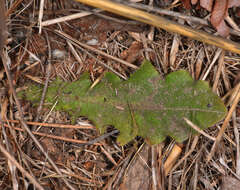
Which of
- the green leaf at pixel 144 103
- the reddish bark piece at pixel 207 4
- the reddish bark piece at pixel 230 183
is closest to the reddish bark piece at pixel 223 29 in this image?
the reddish bark piece at pixel 207 4

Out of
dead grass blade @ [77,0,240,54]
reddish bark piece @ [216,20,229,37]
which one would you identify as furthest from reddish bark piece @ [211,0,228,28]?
dead grass blade @ [77,0,240,54]

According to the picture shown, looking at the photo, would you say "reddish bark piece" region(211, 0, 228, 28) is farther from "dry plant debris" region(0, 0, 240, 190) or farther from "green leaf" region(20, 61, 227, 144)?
"green leaf" region(20, 61, 227, 144)

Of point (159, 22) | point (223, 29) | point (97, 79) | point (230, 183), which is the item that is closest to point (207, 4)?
point (223, 29)

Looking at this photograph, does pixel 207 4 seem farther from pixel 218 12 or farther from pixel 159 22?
pixel 159 22

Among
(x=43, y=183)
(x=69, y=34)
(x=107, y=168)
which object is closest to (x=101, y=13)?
(x=69, y=34)

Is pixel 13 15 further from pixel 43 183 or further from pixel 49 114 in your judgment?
pixel 43 183

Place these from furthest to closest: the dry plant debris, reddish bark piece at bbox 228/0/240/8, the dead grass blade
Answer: the dry plant debris
reddish bark piece at bbox 228/0/240/8
the dead grass blade
